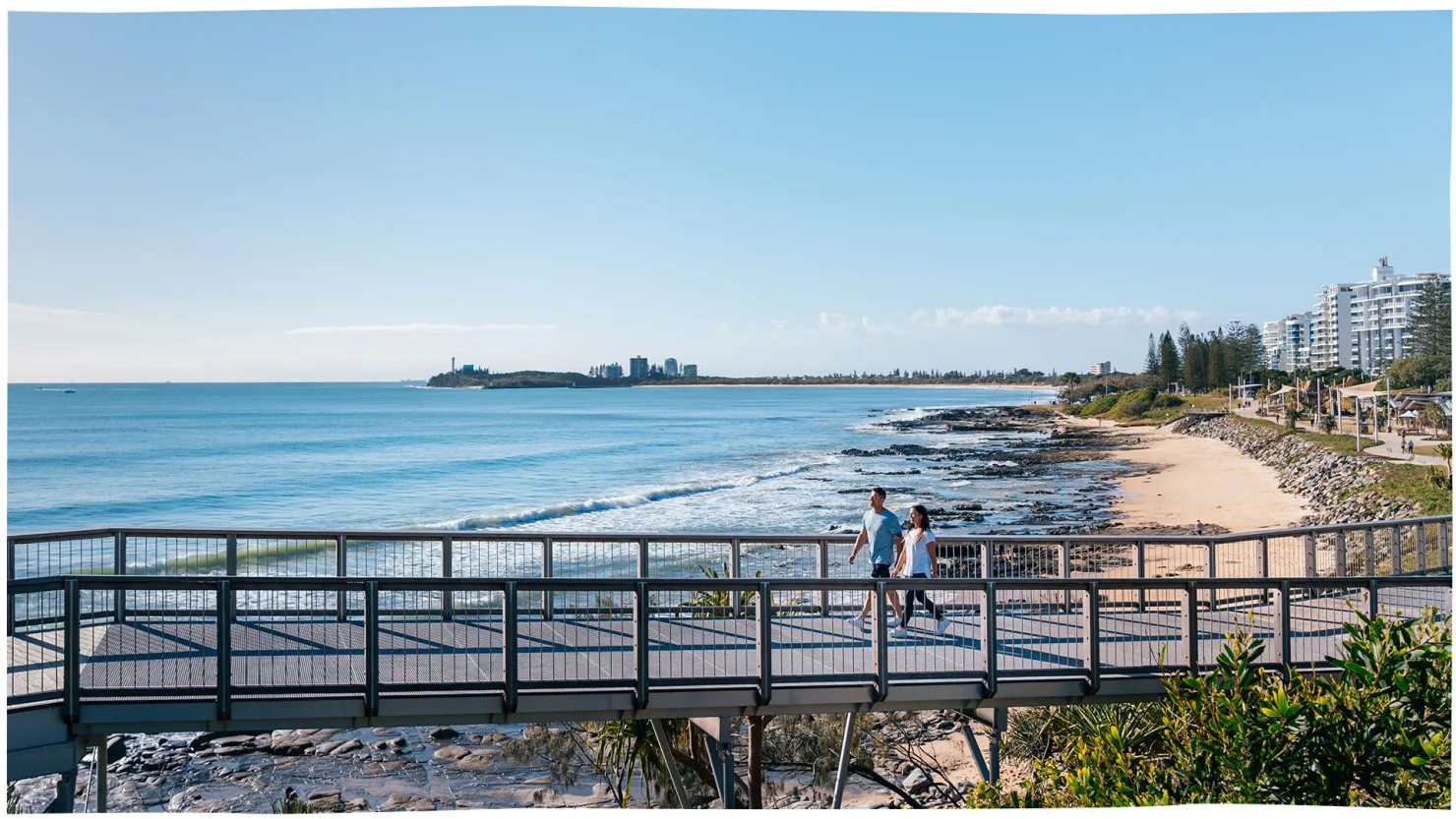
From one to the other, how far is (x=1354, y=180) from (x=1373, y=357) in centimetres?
9871

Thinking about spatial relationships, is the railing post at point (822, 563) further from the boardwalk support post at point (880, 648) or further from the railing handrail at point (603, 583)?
the railing handrail at point (603, 583)

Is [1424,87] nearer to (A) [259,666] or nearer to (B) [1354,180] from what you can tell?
(A) [259,666]

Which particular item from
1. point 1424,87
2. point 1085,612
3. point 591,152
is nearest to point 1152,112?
point 1424,87

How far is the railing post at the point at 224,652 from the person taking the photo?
25.8 feet

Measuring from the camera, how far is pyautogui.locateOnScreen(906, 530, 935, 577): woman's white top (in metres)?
10.3

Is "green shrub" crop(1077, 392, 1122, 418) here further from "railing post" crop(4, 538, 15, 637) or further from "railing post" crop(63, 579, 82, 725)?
"railing post" crop(63, 579, 82, 725)

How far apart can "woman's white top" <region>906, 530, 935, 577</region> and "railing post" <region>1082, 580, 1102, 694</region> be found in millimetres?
1717

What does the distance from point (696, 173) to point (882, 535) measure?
4786cm

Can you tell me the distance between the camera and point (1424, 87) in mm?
19219

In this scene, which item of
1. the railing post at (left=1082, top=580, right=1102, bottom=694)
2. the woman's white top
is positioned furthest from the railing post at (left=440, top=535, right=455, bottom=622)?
the railing post at (left=1082, top=580, right=1102, bottom=694)

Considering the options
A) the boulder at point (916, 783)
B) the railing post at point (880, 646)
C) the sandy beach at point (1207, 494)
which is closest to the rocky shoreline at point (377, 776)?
the boulder at point (916, 783)

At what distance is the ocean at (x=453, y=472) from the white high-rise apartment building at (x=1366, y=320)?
38.2 meters

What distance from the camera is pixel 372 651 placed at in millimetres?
7992

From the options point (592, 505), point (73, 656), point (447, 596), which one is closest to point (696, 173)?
point (592, 505)
